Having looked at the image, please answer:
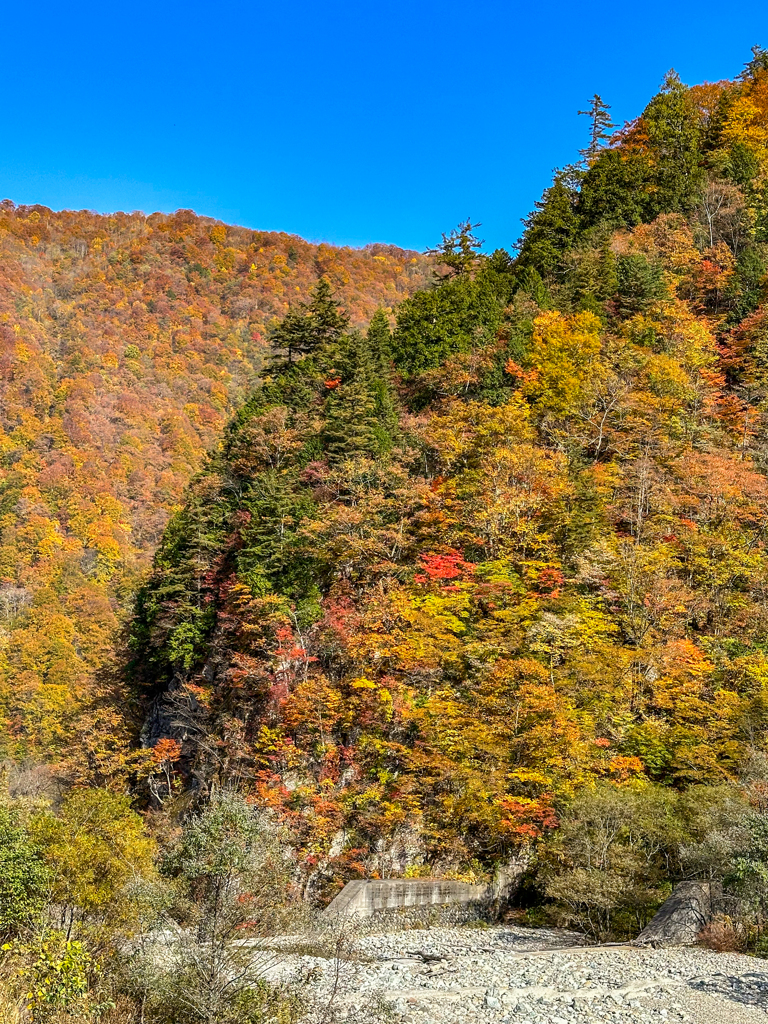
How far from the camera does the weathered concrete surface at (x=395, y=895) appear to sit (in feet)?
51.9

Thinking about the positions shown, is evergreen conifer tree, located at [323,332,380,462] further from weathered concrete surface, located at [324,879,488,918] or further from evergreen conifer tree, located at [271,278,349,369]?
weathered concrete surface, located at [324,879,488,918]

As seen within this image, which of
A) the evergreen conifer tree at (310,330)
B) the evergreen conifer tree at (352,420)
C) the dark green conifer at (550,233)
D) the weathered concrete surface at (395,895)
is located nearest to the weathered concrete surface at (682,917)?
the weathered concrete surface at (395,895)

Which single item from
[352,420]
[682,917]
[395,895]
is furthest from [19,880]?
[352,420]

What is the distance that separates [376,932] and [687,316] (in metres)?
30.8

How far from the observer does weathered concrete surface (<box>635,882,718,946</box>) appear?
40.9 feet

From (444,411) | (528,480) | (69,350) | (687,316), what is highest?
(69,350)

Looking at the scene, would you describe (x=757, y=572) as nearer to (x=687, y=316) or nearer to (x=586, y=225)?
(x=687, y=316)

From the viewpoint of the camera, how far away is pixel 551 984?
1072cm

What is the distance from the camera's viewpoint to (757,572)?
22234 mm

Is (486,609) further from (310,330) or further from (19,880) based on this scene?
(310,330)

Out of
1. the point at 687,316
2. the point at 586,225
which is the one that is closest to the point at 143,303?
the point at 586,225

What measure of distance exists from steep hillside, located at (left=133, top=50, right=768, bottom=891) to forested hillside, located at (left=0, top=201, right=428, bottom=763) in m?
10.8

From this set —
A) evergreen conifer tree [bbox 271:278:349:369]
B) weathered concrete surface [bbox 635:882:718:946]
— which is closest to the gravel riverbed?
weathered concrete surface [bbox 635:882:718:946]

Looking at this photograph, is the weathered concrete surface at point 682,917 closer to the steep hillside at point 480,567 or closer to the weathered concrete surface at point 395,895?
the steep hillside at point 480,567
